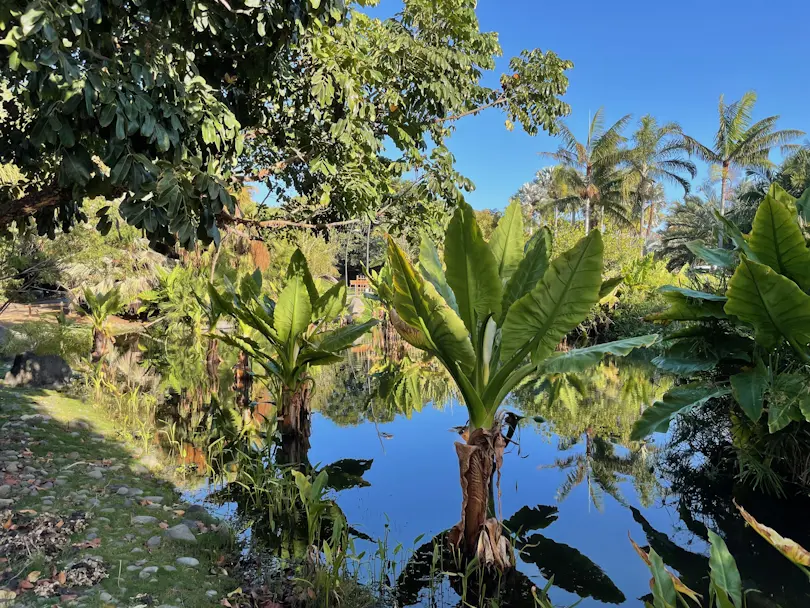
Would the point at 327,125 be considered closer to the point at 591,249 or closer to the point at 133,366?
the point at 591,249

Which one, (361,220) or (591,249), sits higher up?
(361,220)

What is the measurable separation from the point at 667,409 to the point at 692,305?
2.48 ft

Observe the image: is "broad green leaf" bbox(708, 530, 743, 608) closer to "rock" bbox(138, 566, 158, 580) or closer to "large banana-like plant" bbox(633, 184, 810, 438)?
"large banana-like plant" bbox(633, 184, 810, 438)

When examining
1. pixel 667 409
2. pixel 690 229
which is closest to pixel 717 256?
pixel 667 409

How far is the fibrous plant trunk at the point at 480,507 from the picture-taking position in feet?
7.28

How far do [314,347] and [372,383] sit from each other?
10.8 ft

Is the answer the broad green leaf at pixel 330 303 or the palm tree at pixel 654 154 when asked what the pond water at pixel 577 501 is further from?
the palm tree at pixel 654 154

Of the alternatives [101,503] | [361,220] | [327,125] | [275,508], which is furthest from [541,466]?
[327,125]

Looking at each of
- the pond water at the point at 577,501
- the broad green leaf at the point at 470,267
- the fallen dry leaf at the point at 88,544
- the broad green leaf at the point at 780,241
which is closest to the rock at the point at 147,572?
the fallen dry leaf at the point at 88,544

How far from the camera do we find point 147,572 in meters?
2.01

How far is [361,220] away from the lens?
18.2 feet

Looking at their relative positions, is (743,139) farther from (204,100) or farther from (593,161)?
(204,100)

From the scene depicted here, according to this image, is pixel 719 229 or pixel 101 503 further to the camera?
pixel 719 229

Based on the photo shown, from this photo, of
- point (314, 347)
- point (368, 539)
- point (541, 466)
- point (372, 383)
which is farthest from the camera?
point (372, 383)
